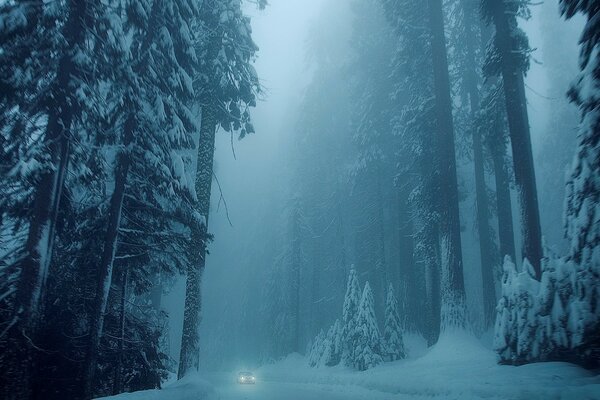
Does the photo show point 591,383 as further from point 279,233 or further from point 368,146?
point 279,233

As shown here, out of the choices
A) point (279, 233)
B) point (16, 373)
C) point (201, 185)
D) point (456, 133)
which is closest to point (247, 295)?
point (279, 233)

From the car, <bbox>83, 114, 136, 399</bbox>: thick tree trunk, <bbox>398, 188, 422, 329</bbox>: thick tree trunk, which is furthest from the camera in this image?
the car

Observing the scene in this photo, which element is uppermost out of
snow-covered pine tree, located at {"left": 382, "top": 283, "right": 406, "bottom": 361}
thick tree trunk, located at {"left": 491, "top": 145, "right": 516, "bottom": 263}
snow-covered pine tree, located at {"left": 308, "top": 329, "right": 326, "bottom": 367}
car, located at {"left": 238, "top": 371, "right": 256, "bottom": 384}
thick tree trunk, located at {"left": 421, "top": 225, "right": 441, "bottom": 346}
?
thick tree trunk, located at {"left": 491, "top": 145, "right": 516, "bottom": 263}

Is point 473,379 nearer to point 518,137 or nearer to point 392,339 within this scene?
point 518,137

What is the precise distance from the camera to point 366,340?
1814 cm

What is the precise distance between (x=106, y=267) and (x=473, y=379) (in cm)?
793

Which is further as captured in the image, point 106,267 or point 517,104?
point 517,104

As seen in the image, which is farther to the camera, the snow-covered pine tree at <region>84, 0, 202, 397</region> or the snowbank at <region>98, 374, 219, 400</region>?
the snow-covered pine tree at <region>84, 0, 202, 397</region>

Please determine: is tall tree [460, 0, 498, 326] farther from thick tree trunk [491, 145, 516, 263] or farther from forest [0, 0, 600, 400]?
thick tree trunk [491, 145, 516, 263]

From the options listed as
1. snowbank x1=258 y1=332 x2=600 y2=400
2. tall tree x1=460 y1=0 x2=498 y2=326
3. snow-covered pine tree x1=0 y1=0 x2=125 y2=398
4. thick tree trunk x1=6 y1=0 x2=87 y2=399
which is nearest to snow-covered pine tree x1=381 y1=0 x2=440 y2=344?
tall tree x1=460 y1=0 x2=498 y2=326

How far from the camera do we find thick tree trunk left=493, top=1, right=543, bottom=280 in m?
11.8

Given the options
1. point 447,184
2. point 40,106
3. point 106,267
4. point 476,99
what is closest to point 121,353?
point 106,267

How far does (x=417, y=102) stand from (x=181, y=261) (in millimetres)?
14263

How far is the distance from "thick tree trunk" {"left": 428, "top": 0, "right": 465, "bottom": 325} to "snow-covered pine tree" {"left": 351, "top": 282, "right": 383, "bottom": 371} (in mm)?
5562
